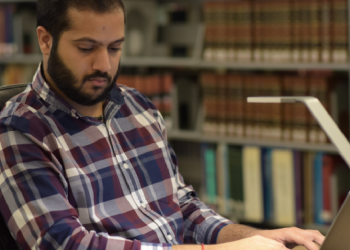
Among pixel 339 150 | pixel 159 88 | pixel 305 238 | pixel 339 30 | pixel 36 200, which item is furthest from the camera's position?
pixel 159 88

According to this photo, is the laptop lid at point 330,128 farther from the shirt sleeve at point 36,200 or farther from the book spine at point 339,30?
the book spine at point 339,30

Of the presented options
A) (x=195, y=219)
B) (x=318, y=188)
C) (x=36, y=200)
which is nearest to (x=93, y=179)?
(x=36, y=200)

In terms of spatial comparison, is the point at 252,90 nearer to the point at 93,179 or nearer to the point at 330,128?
the point at 93,179

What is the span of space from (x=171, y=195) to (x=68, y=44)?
1.58ft

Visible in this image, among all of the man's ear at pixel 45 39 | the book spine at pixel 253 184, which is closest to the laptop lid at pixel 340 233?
the man's ear at pixel 45 39

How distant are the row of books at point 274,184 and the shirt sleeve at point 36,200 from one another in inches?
54.0

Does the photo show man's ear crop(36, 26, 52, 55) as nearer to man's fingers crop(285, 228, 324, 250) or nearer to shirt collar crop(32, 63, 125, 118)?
shirt collar crop(32, 63, 125, 118)

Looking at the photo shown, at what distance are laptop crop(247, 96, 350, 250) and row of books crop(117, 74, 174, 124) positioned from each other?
1.60 meters

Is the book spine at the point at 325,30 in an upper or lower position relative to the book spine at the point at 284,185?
upper

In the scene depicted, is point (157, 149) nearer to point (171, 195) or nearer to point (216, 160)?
point (171, 195)

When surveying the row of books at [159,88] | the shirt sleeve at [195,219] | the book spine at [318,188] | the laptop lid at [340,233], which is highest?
the row of books at [159,88]

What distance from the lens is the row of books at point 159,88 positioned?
8.01 feet

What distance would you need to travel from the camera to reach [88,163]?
3.59ft

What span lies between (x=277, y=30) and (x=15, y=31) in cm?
154
